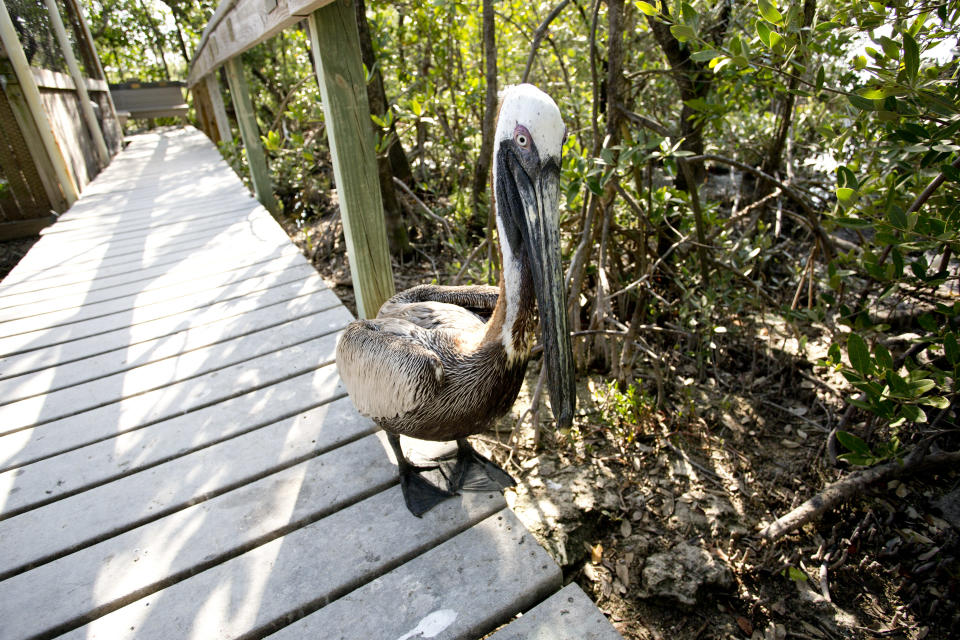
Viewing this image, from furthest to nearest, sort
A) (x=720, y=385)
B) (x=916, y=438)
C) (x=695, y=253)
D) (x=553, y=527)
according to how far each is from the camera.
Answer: (x=695, y=253) < (x=720, y=385) < (x=916, y=438) < (x=553, y=527)

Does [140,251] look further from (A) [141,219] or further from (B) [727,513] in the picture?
(B) [727,513]

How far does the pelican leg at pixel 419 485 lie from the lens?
186cm

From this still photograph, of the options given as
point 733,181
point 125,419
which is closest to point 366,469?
point 125,419

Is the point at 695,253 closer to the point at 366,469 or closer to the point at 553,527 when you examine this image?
the point at 553,527

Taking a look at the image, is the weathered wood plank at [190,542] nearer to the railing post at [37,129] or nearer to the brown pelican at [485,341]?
the brown pelican at [485,341]

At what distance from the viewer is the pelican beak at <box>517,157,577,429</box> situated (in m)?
1.36

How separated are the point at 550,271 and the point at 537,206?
0.18 m

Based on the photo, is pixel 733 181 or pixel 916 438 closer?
pixel 916 438

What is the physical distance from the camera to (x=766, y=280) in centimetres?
412

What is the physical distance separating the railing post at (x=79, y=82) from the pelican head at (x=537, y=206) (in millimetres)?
7843

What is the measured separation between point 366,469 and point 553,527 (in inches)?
38.9

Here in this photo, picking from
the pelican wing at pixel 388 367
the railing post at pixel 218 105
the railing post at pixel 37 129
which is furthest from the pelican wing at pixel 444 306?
the railing post at pixel 218 105

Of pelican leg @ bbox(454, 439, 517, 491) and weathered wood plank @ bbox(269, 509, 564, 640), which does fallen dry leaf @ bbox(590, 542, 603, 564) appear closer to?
pelican leg @ bbox(454, 439, 517, 491)

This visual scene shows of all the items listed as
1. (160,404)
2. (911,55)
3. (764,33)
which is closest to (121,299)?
(160,404)
